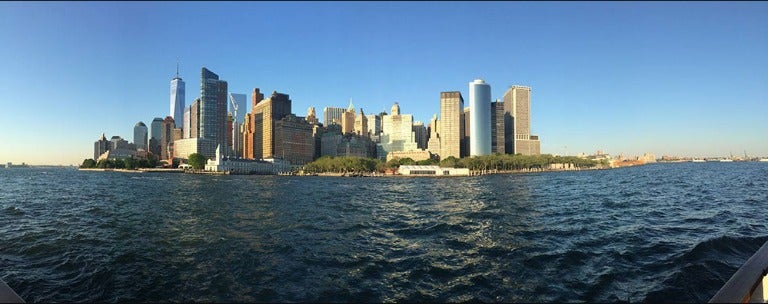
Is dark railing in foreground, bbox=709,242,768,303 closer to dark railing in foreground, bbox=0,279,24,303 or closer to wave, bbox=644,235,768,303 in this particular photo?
wave, bbox=644,235,768,303

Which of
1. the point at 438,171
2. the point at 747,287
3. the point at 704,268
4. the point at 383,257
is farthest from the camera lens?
the point at 438,171

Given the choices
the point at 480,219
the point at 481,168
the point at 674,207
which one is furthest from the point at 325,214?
the point at 481,168

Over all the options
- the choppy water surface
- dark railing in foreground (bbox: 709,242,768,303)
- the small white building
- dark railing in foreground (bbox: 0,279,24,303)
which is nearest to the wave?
the choppy water surface

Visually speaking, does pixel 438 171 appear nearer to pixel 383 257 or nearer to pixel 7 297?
pixel 383 257

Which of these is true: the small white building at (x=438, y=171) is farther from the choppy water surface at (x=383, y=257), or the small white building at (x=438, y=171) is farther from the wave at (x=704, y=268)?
the wave at (x=704, y=268)

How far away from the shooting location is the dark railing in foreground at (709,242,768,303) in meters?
7.02

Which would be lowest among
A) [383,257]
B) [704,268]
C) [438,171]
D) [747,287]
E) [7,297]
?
[383,257]

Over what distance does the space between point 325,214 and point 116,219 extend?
50.0 ft

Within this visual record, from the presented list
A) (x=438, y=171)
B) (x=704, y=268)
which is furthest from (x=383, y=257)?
(x=438, y=171)

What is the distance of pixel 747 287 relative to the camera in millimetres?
7512

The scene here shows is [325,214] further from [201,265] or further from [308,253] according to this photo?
[201,265]

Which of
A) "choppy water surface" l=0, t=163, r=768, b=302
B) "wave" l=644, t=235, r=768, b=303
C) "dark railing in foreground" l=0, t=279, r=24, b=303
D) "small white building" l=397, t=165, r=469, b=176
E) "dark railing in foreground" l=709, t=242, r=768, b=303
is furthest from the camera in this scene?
"small white building" l=397, t=165, r=469, b=176

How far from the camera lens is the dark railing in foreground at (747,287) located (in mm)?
7016

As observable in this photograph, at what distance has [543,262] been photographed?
15.3 m
